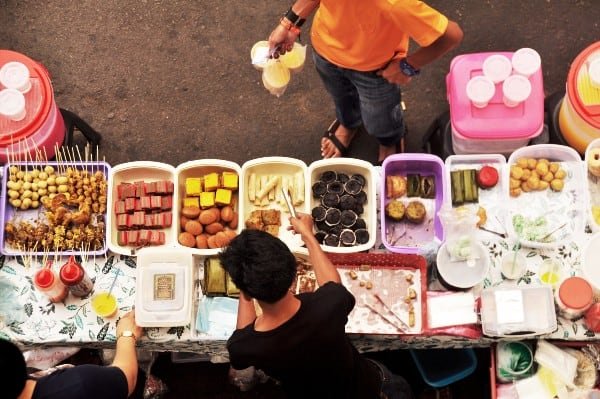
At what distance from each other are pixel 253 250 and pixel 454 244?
4.03 feet

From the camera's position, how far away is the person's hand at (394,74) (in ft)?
10.8

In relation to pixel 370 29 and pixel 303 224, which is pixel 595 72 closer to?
pixel 370 29

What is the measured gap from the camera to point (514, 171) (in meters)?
3.38

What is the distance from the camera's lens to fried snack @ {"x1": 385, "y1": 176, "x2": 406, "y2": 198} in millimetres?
3438

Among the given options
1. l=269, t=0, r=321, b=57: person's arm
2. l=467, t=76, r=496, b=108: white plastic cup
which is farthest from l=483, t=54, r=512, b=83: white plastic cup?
l=269, t=0, r=321, b=57: person's arm

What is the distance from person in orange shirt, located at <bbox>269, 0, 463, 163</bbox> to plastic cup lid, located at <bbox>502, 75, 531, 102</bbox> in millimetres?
562

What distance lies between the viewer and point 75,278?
10.1 ft

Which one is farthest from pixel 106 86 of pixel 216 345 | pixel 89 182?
pixel 216 345

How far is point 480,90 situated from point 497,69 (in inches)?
6.4

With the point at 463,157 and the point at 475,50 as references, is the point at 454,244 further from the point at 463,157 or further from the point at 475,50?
the point at 475,50

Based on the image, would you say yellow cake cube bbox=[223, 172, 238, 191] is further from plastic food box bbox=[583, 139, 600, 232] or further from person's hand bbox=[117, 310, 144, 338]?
plastic food box bbox=[583, 139, 600, 232]

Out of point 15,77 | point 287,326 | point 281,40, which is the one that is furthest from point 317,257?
point 15,77

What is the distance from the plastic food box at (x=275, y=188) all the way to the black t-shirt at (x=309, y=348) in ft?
2.90

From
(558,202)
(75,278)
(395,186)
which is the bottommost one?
(75,278)
